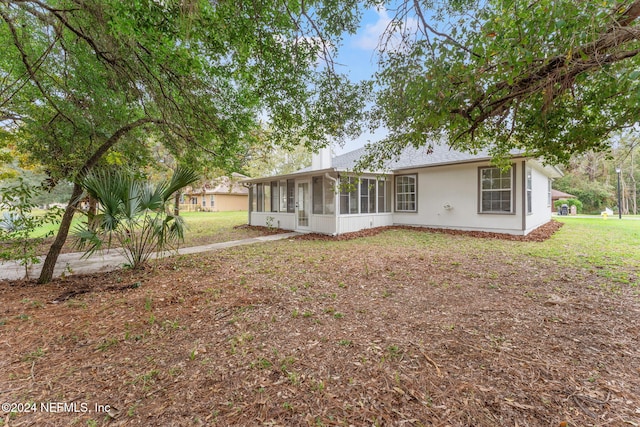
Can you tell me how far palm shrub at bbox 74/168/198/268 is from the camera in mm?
4566

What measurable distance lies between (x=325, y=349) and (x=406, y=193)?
1100 cm

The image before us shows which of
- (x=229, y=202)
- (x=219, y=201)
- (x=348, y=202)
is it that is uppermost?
(x=219, y=201)

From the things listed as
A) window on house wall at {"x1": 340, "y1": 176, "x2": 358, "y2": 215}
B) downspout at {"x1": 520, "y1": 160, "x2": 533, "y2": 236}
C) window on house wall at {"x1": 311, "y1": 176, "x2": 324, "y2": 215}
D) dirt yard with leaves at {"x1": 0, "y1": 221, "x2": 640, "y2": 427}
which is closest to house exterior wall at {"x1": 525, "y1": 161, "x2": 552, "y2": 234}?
downspout at {"x1": 520, "y1": 160, "x2": 533, "y2": 236}

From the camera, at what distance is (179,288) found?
470cm

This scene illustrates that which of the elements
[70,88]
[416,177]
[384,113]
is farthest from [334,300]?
[416,177]

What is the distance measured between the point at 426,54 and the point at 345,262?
14.6ft

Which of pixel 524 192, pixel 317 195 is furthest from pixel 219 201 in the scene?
pixel 524 192

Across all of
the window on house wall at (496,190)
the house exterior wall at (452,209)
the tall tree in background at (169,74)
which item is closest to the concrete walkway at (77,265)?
the tall tree in background at (169,74)

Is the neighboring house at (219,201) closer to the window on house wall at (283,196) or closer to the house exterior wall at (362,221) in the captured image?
the window on house wall at (283,196)

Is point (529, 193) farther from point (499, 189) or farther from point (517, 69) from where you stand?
point (517, 69)

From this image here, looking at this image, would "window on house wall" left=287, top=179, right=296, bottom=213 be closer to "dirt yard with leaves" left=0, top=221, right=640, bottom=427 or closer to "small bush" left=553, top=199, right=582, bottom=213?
"dirt yard with leaves" left=0, top=221, right=640, bottom=427

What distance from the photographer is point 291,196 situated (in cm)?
1253

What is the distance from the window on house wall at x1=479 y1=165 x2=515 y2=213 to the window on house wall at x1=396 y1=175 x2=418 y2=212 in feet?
9.01

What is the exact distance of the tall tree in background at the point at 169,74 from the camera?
11.2ft
